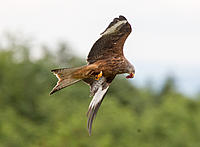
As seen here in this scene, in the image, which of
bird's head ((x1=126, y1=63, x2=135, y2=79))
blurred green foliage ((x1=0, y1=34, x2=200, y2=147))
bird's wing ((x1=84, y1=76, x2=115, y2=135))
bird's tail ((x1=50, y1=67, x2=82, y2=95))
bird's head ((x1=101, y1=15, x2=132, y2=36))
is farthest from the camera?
blurred green foliage ((x1=0, y1=34, x2=200, y2=147))

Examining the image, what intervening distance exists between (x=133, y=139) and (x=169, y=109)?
1001cm

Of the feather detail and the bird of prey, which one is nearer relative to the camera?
the bird of prey

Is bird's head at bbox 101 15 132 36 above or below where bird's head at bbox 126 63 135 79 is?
above

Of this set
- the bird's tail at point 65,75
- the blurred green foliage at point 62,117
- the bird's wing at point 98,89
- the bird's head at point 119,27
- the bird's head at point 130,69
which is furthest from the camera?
the blurred green foliage at point 62,117

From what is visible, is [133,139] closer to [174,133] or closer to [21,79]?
[174,133]

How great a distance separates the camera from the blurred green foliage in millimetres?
31688

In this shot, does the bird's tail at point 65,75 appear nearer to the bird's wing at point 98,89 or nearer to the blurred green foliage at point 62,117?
the bird's wing at point 98,89

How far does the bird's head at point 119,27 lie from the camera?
8680 millimetres

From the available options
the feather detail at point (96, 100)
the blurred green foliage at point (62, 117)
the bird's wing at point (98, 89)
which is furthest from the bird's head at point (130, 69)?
the blurred green foliage at point (62, 117)

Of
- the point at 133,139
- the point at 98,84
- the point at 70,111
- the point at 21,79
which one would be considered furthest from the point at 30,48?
the point at 98,84

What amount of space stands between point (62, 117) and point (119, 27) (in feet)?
98.7

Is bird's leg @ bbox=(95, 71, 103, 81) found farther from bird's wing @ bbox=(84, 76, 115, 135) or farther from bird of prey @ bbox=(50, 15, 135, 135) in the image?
bird's wing @ bbox=(84, 76, 115, 135)

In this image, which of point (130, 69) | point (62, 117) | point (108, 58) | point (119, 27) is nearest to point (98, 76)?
point (108, 58)

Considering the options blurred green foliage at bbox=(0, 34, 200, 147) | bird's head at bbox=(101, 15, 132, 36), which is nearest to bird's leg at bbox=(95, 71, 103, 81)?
bird's head at bbox=(101, 15, 132, 36)
